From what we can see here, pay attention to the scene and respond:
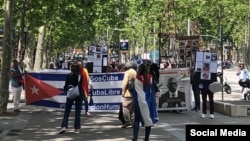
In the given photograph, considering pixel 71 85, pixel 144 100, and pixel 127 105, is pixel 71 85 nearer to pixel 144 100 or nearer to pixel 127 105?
pixel 127 105

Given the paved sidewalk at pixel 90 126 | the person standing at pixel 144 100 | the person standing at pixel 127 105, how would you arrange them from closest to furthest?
the person standing at pixel 144 100
the paved sidewalk at pixel 90 126
the person standing at pixel 127 105

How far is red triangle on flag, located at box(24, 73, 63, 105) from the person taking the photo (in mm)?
17031

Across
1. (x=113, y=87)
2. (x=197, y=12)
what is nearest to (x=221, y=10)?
(x=197, y=12)

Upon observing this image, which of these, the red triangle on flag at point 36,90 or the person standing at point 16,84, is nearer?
the person standing at point 16,84

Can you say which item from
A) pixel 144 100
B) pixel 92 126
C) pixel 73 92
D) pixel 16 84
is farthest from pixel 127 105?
pixel 16 84

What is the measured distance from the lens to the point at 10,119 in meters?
15.0

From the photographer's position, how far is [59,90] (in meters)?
17.2

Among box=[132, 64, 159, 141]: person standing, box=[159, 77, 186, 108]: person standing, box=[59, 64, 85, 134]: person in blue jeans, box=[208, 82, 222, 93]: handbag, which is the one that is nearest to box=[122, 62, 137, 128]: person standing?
box=[59, 64, 85, 134]: person in blue jeans

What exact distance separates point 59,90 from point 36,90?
0.73 metres

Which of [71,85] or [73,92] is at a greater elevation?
[71,85]

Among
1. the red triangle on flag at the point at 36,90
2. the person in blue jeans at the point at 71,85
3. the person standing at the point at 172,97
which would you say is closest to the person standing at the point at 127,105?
the person in blue jeans at the point at 71,85

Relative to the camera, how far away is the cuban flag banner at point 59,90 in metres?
16.9

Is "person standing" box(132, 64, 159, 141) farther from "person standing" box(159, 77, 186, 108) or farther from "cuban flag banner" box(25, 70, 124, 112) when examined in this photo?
"person standing" box(159, 77, 186, 108)

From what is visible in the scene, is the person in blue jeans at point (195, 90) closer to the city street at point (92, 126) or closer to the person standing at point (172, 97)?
the city street at point (92, 126)
